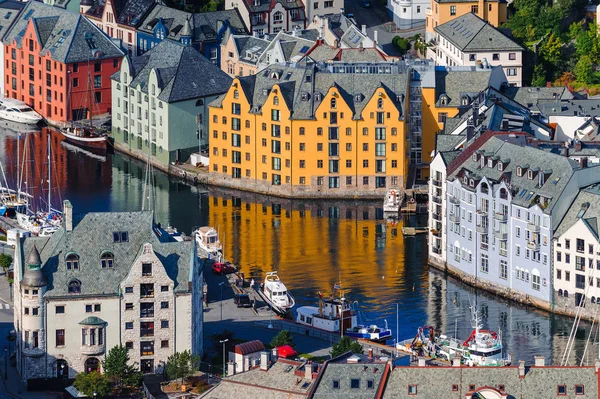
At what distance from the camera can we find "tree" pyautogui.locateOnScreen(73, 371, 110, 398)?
196000 mm

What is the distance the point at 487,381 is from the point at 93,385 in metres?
33.1

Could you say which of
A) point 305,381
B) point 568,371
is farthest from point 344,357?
point 568,371

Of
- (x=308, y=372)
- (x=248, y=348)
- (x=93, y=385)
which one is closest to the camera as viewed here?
(x=308, y=372)

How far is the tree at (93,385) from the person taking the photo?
196 metres

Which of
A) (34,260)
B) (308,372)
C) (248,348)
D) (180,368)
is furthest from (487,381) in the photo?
(34,260)

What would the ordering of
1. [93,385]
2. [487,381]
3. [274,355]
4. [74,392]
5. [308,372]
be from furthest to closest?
1. [74,392]
2. [93,385]
3. [274,355]
4. [308,372]
5. [487,381]

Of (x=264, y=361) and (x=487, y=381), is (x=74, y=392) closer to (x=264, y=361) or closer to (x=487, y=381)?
(x=264, y=361)

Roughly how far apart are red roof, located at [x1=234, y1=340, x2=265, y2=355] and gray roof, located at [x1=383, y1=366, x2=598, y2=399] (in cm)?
1838

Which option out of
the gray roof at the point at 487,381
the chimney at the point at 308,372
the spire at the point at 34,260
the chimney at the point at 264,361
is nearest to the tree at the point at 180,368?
the chimney at the point at 264,361

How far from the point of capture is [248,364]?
196 m

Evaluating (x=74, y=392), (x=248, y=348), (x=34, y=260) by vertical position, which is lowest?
(x=74, y=392)

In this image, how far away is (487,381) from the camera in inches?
7175

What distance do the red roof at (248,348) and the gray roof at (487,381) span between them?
18.4m

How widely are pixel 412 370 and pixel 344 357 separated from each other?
6.96 m
